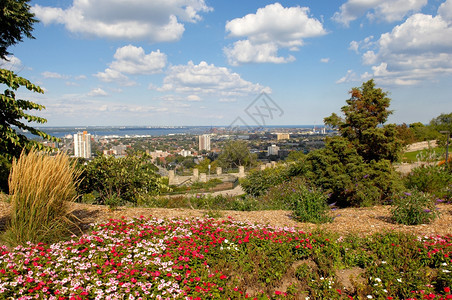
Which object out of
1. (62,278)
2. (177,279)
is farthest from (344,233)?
(62,278)

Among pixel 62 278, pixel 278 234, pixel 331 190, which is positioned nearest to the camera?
pixel 62 278

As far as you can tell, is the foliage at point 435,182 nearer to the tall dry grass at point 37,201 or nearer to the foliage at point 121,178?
the foliage at point 121,178

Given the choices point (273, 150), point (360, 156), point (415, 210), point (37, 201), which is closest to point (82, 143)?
point (37, 201)

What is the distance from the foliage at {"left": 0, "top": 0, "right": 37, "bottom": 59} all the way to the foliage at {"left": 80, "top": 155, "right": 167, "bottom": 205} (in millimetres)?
4172

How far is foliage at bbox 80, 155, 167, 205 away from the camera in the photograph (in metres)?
7.59

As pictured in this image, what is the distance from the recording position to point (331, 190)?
836 centimetres

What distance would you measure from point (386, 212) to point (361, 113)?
458cm

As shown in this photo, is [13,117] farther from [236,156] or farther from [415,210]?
[236,156]

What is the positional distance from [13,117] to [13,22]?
Answer: 8.55ft

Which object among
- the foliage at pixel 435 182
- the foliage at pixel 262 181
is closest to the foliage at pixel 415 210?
the foliage at pixel 435 182

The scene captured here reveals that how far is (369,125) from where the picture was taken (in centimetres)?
1018

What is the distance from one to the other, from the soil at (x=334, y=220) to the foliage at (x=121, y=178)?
1.08 meters

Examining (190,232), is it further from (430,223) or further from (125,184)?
(430,223)

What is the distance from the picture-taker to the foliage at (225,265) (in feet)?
10.4
